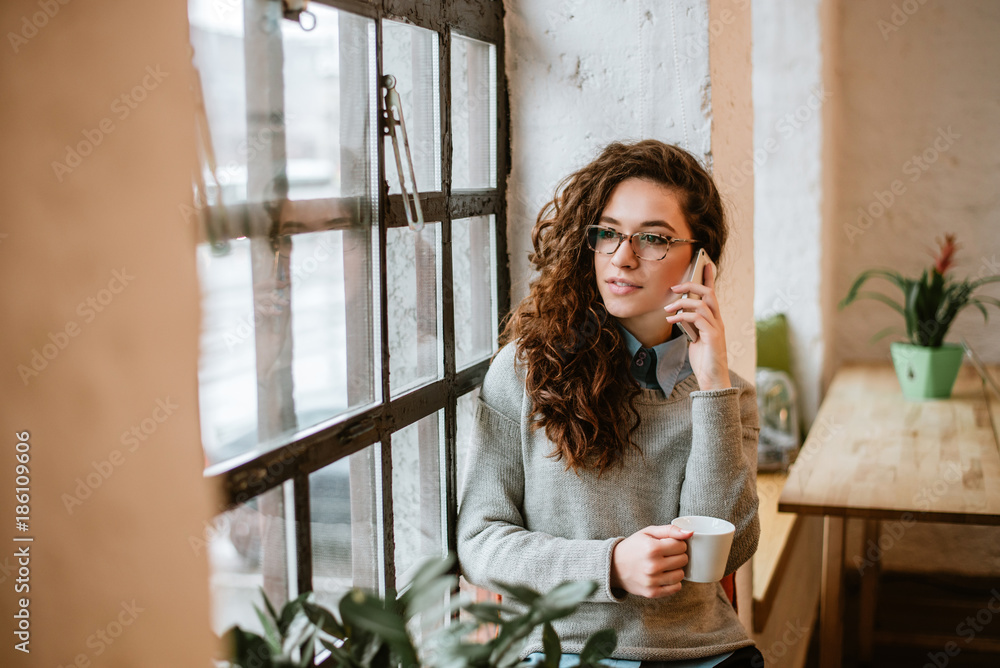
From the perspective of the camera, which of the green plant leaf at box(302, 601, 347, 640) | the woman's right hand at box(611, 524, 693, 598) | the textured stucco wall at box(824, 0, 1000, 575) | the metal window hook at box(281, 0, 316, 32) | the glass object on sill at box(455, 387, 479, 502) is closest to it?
the green plant leaf at box(302, 601, 347, 640)

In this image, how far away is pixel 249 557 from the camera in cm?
84

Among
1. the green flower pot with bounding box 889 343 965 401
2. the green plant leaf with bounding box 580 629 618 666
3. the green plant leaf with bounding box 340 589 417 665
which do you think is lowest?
the green flower pot with bounding box 889 343 965 401

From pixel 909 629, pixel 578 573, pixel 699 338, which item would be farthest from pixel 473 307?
pixel 909 629

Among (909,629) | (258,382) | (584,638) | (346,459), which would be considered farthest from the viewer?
(909,629)

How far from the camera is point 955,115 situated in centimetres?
321

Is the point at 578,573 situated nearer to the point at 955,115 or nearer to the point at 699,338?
the point at 699,338

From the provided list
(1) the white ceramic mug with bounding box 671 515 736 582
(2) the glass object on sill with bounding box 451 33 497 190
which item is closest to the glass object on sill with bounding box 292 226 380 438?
(2) the glass object on sill with bounding box 451 33 497 190

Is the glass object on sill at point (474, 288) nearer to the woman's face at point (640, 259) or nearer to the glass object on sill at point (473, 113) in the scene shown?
the glass object on sill at point (473, 113)

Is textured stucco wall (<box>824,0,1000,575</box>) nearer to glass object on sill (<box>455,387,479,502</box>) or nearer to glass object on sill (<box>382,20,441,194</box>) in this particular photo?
glass object on sill (<box>455,387,479,502</box>)

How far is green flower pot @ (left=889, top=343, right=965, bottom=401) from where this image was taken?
107 inches

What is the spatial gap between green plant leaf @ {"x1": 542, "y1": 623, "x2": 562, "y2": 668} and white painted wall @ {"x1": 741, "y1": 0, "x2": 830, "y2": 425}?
2.54 m

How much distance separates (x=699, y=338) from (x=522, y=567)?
1.33 ft

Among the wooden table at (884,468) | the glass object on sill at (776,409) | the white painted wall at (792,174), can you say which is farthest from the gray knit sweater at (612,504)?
the white painted wall at (792,174)

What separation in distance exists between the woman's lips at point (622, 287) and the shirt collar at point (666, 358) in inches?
3.0
